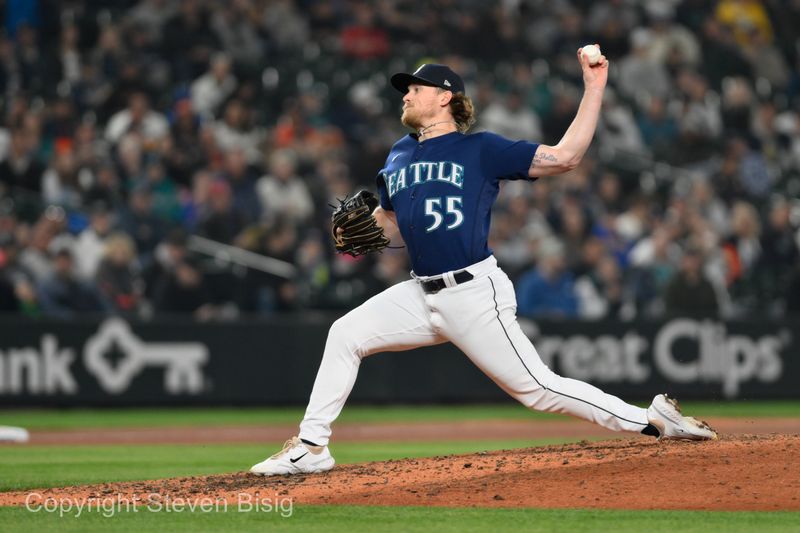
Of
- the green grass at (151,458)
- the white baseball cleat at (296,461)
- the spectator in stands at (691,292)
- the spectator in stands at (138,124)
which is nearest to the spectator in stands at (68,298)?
the spectator in stands at (138,124)

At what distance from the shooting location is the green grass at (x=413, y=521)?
579 cm

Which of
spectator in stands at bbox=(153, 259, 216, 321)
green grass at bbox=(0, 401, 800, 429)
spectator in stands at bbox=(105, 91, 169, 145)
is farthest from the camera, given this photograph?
spectator in stands at bbox=(105, 91, 169, 145)

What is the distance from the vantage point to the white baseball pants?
6.80 metres

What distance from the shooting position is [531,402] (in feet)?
22.6

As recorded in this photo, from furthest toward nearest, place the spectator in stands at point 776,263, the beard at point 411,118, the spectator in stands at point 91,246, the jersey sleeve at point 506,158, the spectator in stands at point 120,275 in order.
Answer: the spectator in stands at point 776,263 < the spectator in stands at point 91,246 < the spectator in stands at point 120,275 < the beard at point 411,118 < the jersey sleeve at point 506,158

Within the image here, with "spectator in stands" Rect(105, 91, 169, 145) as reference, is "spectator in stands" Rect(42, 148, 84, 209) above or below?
below

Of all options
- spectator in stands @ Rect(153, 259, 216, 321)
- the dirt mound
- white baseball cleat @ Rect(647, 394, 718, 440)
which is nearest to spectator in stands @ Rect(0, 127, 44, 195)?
spectator in stands @ Rect(153, 259, 216, 321)

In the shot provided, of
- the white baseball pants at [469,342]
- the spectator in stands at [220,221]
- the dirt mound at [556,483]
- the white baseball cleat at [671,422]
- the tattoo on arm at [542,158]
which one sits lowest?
the dirt mound at [556,483]

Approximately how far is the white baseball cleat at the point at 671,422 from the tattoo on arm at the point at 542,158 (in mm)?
1415

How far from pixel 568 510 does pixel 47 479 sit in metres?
3.54

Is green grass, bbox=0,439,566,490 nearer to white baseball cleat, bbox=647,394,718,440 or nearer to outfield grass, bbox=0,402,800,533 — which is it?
outfield grass, bbox=0,402,800,533

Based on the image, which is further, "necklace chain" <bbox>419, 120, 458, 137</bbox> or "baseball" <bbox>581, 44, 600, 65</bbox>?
"necklace chain" <bbox>419, 120, 458, 137</bbox>

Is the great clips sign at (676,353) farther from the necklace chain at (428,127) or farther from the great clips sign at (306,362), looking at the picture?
the necklace chain at (428,127)

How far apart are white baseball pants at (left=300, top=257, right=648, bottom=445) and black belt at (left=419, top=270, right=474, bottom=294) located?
0.08ft
